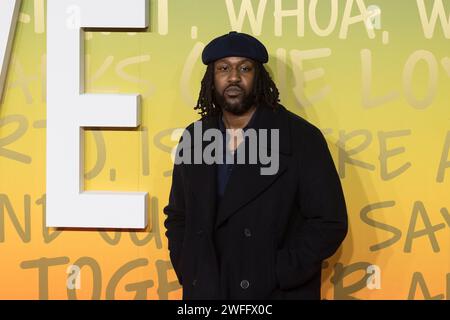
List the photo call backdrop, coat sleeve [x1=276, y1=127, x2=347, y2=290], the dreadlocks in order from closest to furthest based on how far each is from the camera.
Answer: coat sleeve [x1=276, y1=127, x2=347, y2=290]
the dreadlocks
the photo call backdrop

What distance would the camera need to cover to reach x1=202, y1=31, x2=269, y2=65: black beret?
226 centimetres

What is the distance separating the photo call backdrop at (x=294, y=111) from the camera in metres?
2.61

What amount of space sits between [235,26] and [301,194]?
79cm

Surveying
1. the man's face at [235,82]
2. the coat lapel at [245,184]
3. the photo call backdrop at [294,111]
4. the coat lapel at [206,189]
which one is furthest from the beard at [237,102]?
the photo call backdrop at [294,111]

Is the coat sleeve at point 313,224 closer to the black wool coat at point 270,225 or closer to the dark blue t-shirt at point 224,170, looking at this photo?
the black wool coat at point 270,225

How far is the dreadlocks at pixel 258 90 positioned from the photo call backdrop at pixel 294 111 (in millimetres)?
259

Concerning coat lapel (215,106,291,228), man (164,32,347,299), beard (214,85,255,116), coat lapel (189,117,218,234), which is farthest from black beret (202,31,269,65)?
coat lapel (189,117,218,234)

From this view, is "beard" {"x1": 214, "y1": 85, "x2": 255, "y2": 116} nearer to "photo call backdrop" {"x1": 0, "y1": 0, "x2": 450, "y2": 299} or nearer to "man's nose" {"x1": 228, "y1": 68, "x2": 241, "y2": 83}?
"man's nose" {"x1": 228, "y1": 68, "x2": 241, "y2": 83}

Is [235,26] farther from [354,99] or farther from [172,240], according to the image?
[172,240]

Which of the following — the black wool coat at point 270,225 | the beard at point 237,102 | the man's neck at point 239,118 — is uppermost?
the beard at point 237,102

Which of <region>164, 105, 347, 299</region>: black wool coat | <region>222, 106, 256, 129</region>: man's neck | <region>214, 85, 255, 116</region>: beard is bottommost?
<region>164, 105, 347, 299</region>: black wool coat

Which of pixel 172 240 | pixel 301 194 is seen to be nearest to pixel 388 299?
pixel 301 194

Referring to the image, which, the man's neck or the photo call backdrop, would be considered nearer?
the man's neck

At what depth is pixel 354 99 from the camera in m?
2.62
